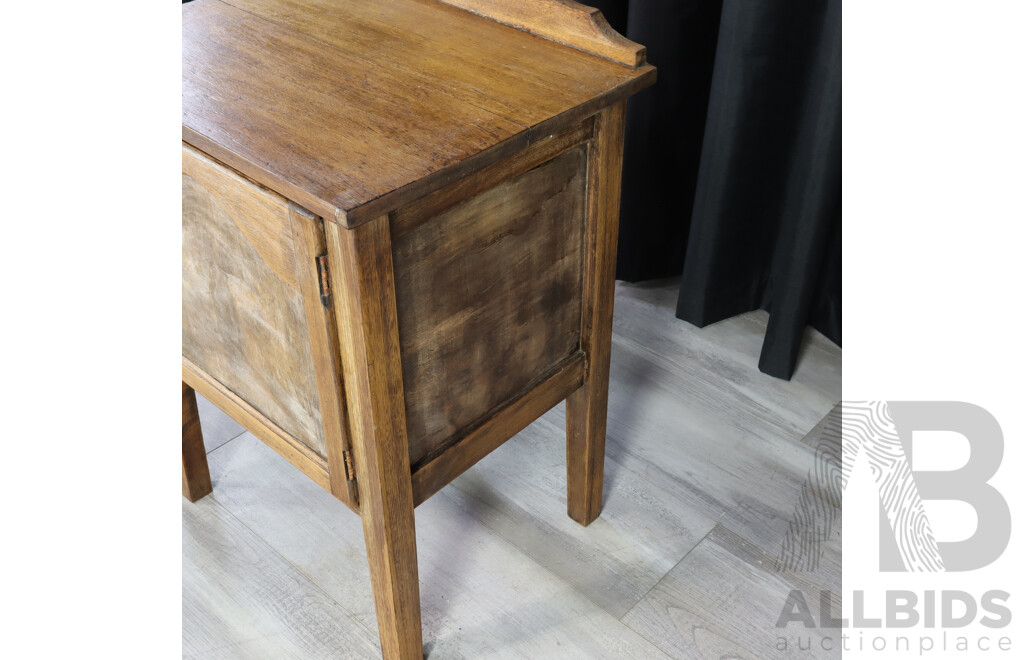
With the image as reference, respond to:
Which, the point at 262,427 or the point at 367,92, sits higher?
the point at 367,92

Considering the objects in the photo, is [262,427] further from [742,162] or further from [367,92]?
[742,162]

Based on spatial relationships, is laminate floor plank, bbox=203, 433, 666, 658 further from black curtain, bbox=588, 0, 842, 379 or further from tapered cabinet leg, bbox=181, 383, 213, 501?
black curtain, bbox=588, 0, 842, 379

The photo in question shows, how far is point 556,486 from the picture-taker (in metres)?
1.39

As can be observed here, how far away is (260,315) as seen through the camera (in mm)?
920

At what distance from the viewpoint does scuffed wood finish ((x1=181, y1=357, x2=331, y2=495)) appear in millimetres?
988

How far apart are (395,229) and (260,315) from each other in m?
0.21

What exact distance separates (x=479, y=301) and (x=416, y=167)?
20 centimetres

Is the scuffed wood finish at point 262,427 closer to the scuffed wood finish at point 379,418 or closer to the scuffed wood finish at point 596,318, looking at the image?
the scuffed wood finish at point 379,418

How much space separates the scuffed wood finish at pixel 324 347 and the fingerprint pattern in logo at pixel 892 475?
772 millimetres

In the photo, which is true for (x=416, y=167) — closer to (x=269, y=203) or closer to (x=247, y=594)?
(x=269, y=203)

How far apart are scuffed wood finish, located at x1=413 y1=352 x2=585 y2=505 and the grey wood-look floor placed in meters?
0.26

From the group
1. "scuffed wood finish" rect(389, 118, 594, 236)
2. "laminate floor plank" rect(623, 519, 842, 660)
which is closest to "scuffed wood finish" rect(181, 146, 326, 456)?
"scuffed wood finish" rect(389, 118, 594, 236)

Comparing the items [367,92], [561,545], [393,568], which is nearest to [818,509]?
[561,545]
